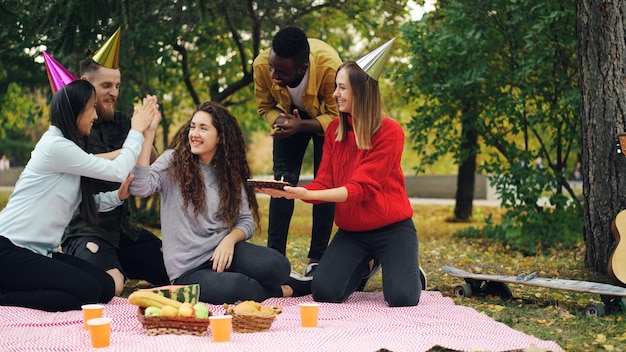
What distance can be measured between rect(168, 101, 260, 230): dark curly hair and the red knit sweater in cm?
44

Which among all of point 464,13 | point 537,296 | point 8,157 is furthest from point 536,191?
point 8,157

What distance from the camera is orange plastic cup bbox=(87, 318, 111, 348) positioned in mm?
3320

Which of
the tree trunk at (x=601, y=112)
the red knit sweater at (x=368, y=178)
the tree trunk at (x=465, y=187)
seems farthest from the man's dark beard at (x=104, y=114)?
the tree trunk at (x=465, y=187)

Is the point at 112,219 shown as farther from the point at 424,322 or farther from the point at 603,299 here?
the point at 603,299

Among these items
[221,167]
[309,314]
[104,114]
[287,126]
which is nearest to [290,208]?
[287,126]

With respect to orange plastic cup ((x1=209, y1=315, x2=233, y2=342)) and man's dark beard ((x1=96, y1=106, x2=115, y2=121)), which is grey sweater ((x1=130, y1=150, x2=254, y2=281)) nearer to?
man's dark beard ((x1=96, y1=106, x2=115, y2=121))

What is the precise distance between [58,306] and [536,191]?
5.90 m

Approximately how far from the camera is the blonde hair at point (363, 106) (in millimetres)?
4645

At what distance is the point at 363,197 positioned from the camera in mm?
4598

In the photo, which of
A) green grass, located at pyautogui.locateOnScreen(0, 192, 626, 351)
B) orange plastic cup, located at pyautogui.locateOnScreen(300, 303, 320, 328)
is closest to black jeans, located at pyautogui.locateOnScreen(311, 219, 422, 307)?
green grass, located at pyautogui.locateOnScreen(0, 192, 626, 351)

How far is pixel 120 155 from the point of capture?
4.27 metres

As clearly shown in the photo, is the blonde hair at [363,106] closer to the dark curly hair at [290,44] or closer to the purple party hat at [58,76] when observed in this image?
the dark curly hair at [290,44]

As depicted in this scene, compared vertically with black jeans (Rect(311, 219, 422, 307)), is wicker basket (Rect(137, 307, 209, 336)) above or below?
below

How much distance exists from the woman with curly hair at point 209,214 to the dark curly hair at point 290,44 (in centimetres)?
54
